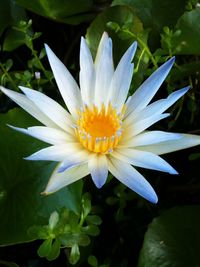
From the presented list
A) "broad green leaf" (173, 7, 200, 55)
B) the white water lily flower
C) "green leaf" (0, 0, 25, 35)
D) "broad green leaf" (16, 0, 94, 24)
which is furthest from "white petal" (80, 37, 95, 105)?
"green leaf" (0, 0, 25, 35)

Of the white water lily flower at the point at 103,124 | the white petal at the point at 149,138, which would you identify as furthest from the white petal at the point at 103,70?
the white petal at the point at 149,138

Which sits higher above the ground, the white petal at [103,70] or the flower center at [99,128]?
the white petal at [103,70]

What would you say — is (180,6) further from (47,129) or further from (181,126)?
(47,129)

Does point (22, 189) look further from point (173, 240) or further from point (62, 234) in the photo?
point (173, 240)

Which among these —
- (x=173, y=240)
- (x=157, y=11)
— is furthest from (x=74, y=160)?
(x=157, y=11)

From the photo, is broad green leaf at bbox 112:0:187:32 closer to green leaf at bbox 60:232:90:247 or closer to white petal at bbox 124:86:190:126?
white petal at bbox 124:86:190:126

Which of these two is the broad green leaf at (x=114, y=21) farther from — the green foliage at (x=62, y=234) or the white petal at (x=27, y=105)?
the green foliage at (x=62, y=234)

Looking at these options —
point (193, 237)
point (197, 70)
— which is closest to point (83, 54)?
point (197, 70)
